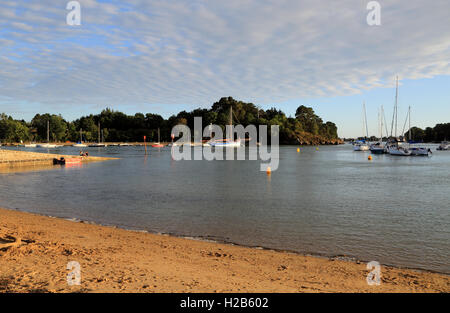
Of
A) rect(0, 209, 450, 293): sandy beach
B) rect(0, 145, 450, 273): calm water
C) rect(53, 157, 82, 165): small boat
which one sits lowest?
rect(0, 145, 450, 273): calm water

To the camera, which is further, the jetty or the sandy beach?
the jetty

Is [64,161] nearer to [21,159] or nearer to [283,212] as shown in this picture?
[21,159]

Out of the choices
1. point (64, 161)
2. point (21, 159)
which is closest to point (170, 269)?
point (64, 161)

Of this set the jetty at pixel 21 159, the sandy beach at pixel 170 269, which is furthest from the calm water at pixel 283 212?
the jetty at pixel 21 159

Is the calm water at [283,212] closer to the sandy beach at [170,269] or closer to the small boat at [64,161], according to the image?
the sandy beach at [170,269]

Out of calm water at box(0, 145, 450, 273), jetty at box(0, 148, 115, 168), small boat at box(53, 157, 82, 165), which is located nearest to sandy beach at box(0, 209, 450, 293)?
calm water at box(0, 145, 450, 273)

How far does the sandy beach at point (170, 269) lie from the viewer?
768 cm

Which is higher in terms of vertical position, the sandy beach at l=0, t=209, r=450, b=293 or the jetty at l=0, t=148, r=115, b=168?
the jetty at l=0, t=148, r=115, b=168

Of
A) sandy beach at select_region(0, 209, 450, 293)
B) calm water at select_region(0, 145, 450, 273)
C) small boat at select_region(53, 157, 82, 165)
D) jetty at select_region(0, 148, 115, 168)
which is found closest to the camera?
sandy beach at select_region(0, 209, 450, 293)

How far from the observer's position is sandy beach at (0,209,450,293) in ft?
25.2

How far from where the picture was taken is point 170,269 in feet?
29.2

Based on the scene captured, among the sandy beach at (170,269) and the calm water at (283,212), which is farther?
the calm water at (283,212)

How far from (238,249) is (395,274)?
5.00 m

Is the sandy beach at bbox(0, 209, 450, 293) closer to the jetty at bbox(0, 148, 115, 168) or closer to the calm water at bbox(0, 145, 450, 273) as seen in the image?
the calm water at bbox(0, 145, 450, 273)
